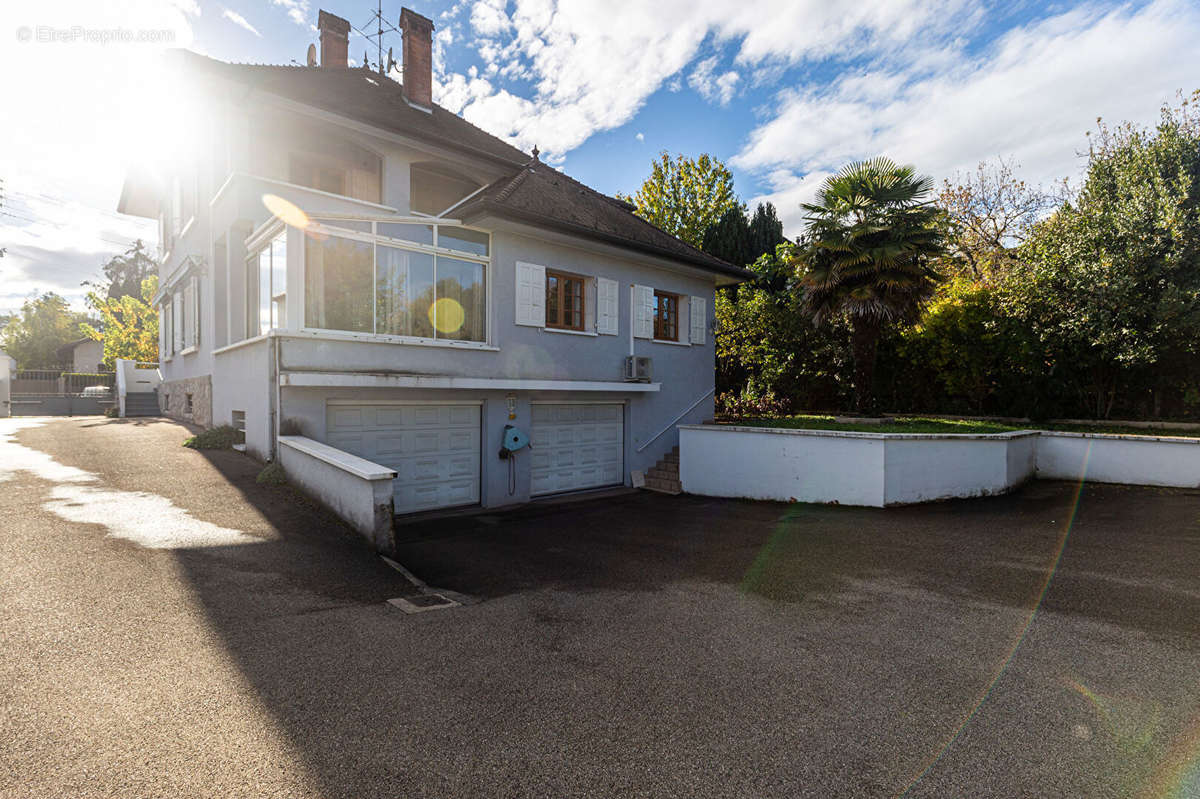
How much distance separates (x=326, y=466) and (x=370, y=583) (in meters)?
2.50

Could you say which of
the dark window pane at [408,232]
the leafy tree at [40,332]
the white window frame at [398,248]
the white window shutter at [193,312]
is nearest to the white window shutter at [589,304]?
the white window frame at [398,248]

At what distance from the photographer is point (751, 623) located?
16.4ft

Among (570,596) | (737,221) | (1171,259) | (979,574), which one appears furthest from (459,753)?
(737,221)

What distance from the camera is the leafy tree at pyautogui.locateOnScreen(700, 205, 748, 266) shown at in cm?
2648

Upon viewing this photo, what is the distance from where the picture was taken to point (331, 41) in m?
15.2

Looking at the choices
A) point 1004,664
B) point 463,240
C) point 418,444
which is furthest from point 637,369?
point 1004,664

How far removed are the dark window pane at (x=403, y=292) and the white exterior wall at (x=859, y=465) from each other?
6817mm

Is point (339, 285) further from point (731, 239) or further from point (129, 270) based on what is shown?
point (129, 270)

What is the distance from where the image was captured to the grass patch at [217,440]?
10516 millimetres

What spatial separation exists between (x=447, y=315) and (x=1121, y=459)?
1455 cm

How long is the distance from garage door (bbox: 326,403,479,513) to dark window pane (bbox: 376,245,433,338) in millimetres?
1507

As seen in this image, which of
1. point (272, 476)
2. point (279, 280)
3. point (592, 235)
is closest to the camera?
point (272, 476)

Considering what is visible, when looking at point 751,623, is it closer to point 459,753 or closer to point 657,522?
point 459,753

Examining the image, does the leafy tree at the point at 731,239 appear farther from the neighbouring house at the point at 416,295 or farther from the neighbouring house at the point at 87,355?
the neighbouring house at the point at 87,355
